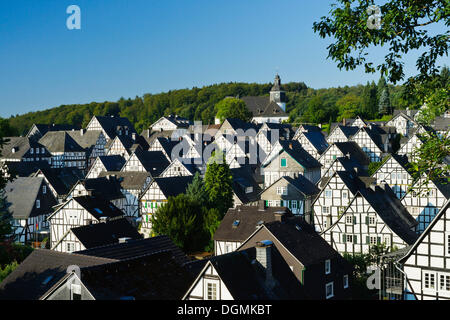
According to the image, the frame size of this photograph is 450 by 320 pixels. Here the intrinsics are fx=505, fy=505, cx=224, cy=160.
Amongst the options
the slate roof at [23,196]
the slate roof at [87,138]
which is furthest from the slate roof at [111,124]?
the slate roof at [23,196]

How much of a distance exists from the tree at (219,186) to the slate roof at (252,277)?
21603mm

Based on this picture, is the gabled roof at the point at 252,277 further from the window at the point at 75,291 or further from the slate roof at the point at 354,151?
the slate roof at the point at 354,151

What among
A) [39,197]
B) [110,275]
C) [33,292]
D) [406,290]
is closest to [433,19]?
[110,275]

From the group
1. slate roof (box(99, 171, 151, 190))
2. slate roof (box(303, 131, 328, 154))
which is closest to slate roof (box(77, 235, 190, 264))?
slate roof (box(99, 171, 151, 190))

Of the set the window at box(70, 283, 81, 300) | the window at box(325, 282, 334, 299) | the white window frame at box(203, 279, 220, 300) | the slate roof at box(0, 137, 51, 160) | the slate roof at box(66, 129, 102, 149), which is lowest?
the window at box(325, 282, 334, 299)

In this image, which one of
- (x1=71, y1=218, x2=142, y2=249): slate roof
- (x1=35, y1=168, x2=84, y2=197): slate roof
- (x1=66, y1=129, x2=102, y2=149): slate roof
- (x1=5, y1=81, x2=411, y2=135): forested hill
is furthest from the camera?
(x1=5, y1=81, x2=411, y2=135): forested hill

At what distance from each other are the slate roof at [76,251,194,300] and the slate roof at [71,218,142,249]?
39.8ft

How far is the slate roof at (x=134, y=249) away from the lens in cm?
2430

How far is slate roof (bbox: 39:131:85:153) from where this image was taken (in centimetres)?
9075

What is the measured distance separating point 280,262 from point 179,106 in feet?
541

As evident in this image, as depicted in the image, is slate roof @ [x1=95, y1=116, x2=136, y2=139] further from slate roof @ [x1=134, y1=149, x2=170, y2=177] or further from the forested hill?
the forested hill

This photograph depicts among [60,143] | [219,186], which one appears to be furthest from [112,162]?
[219,186]
